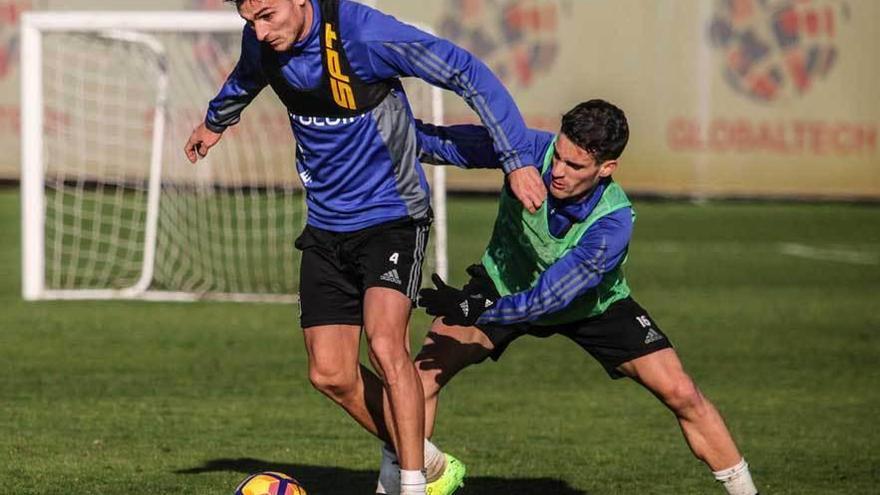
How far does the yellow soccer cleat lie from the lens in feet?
24.0

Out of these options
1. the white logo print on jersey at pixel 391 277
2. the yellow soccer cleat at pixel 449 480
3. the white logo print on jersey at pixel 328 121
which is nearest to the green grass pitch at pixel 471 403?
the yellow soccer cleat at pixel 449 480

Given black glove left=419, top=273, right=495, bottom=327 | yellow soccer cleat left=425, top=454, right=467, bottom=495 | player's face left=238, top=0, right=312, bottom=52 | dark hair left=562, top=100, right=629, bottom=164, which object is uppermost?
player's face left=238, top=0, right=312, bottom=52

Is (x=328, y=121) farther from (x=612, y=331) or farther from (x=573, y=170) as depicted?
(x=612, y=331)

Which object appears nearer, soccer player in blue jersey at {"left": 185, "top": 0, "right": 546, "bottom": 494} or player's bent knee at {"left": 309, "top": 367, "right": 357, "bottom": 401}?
soccer player in blue jersey at {"left": 185, "top": 0, "right": 546, "bottom": 494}

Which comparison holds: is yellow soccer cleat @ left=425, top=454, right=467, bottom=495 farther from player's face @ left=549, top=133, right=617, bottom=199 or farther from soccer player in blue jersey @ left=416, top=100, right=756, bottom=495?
player's face @ left=549, top=133, right=617, bottom=199

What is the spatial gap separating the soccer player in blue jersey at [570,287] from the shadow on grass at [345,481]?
0.72 m

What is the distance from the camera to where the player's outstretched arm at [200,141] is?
7.56 m

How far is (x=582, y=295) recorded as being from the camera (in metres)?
6.95

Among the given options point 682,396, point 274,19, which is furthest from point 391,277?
point 682,396

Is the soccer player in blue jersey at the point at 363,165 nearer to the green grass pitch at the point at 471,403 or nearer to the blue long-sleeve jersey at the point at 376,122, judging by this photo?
the blue long-sleeve jersey at the point at 376,122

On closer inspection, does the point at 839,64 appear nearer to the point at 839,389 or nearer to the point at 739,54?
the point at 739,54

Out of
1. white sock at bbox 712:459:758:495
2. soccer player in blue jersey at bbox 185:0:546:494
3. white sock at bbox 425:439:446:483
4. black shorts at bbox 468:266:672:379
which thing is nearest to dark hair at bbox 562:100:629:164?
soccer player in blue jersey at bbox 185:0:546:494

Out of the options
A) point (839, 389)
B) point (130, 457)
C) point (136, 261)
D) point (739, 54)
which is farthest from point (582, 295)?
point (739, 54)

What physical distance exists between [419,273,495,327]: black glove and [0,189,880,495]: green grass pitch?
140 cm
